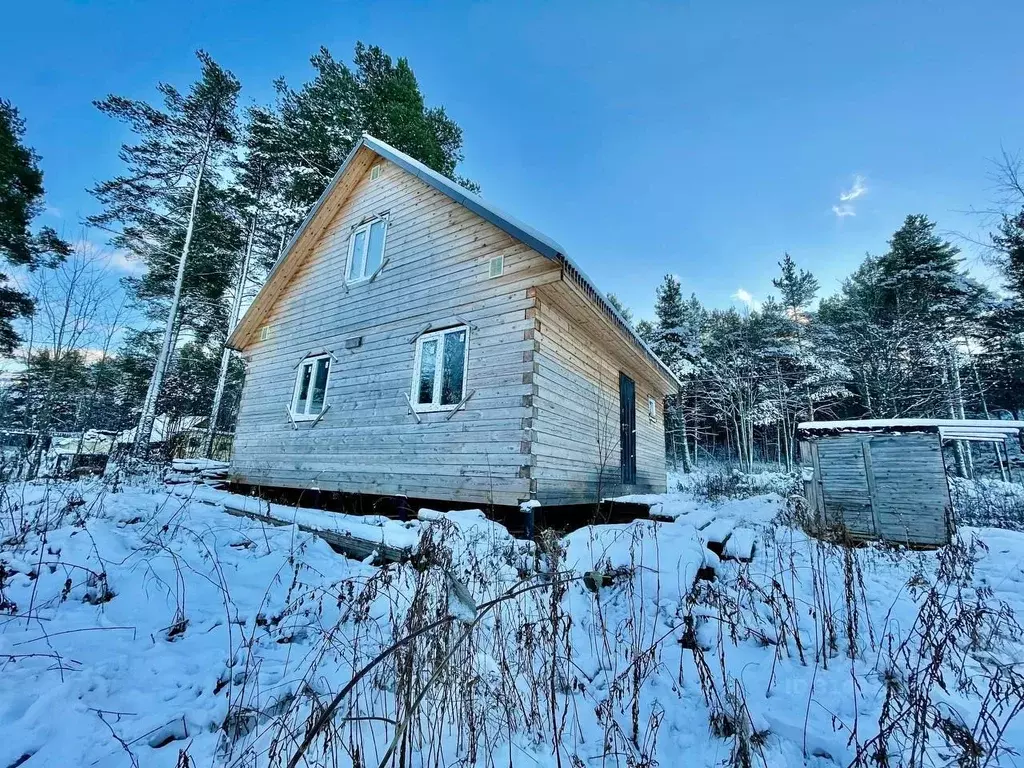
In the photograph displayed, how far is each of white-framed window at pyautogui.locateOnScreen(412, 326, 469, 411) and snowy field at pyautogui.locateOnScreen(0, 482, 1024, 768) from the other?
10.6 ft

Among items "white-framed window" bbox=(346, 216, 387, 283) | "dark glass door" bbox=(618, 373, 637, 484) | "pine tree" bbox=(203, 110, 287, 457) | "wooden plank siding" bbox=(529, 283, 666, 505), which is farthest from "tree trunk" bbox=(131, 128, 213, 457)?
"dark glass door" bbox=(618, 373, 637, 484)

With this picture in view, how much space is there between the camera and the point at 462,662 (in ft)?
6.28

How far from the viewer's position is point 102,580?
281cm

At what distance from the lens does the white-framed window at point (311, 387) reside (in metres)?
8.90

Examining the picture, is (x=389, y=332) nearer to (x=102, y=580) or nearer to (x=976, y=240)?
(x=102, y=580)

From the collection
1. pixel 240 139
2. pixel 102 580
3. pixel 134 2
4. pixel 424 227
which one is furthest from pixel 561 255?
pixel 240 139

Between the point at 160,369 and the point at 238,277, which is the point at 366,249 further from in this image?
the point at 238,277

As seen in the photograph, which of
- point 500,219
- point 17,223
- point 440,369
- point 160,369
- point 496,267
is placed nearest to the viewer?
point 500,219

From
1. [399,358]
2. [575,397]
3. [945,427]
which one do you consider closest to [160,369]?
[399,358]

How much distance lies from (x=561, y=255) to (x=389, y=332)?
399 cm

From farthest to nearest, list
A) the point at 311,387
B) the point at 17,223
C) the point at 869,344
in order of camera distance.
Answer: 1. the point at 869,344
2. the point at 17,223
3. the point at 311,387

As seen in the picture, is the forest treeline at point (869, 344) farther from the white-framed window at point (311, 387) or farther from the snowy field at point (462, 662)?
the snowy field at point (462, 662)

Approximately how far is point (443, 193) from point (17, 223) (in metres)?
18.1

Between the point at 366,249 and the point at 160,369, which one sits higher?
the point at 366,249
